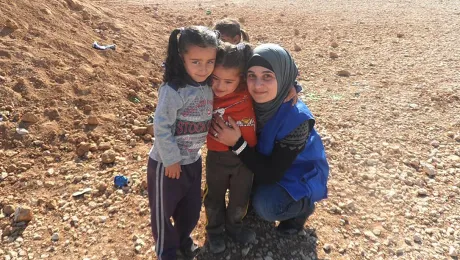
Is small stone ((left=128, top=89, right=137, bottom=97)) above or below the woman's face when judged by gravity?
below

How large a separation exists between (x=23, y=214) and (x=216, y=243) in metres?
1.69

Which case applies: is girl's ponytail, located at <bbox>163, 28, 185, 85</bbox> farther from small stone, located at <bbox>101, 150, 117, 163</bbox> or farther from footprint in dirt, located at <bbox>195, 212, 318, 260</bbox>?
small stone, located at <bbox>101, 150, 117, 163</bbox>

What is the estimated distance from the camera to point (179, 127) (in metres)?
2.44

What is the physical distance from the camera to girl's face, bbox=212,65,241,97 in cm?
243

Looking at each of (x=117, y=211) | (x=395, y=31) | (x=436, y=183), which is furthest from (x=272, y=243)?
(x=395, y=31)

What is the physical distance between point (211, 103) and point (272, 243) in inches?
54.7

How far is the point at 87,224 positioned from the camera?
3273 millimetres

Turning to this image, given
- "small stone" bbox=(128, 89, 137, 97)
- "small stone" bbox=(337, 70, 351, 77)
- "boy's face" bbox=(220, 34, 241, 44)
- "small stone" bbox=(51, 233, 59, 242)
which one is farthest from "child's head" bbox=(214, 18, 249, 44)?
"small stone" bbox=(337, 70, 351, 77)

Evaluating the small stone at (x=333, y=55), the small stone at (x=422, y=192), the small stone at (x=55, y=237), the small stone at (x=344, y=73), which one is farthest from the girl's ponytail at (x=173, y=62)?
the small stone at (x=333, y=55)

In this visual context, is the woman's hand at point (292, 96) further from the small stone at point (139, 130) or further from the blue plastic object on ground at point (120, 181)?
the small stone at point (139, 130)

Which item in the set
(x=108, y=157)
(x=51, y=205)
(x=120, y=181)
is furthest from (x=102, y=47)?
(x=51, y=205)

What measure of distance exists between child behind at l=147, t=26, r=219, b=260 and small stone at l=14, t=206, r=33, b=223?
1.32 meters

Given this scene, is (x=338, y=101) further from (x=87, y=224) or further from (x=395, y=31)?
(x=395, y=31)

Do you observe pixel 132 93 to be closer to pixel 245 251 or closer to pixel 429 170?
pixel 245 251
